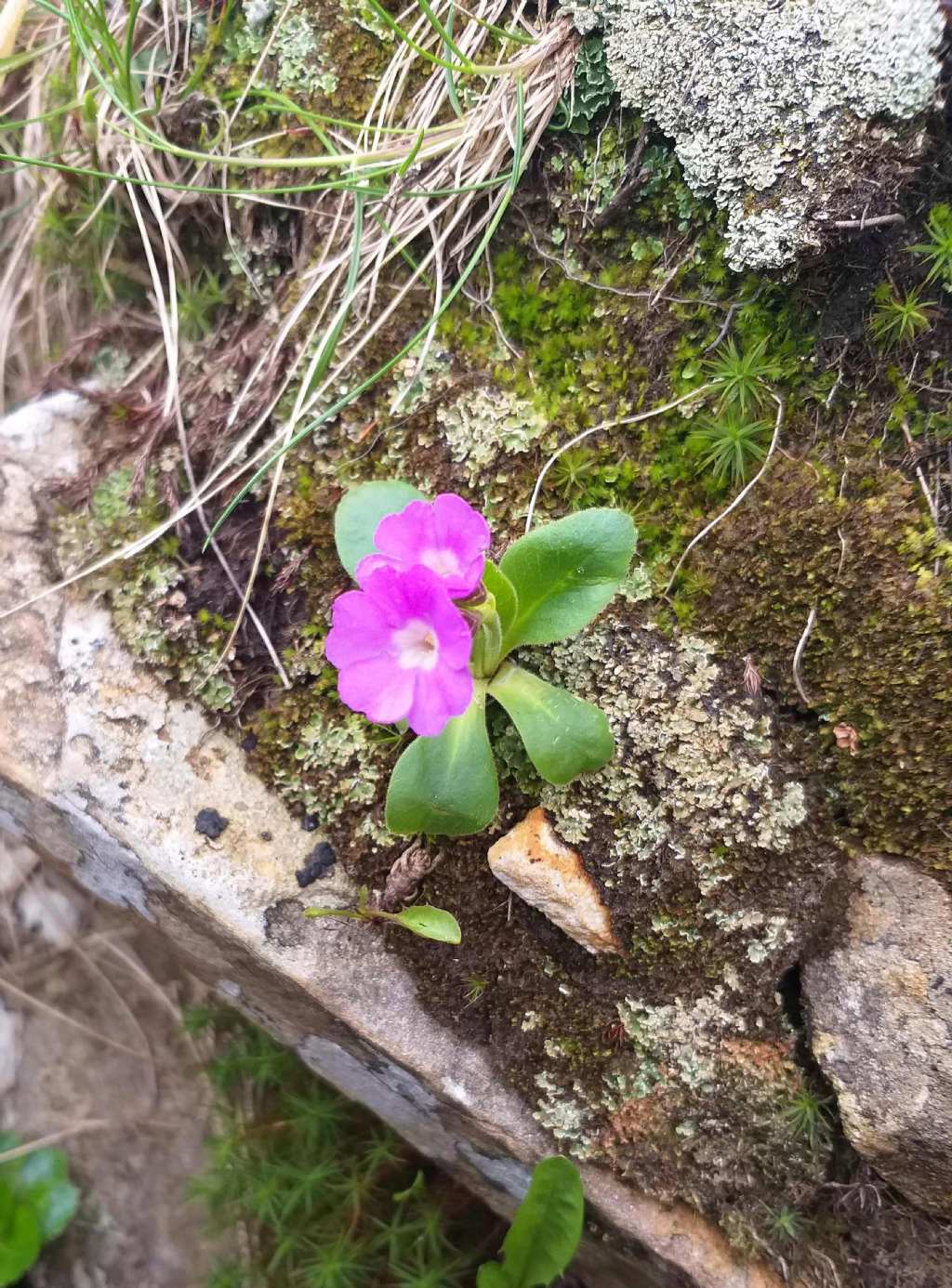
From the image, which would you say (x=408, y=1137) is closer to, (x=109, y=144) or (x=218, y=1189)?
(x=218, y=1189)

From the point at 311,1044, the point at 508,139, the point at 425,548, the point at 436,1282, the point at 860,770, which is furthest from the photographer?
the point at 436,1282

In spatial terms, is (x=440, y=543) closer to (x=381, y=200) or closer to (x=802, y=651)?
(x=802, y=651)

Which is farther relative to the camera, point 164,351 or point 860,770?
point 164,351

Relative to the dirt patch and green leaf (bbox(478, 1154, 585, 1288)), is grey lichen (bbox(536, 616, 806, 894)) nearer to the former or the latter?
green leaf (bbox(478, 1154, 585, 1288))

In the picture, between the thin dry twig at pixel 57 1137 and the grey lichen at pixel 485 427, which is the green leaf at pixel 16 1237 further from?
the grey lichen at pixel 485 427

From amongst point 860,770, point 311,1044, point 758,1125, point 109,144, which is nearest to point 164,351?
point 109,144
